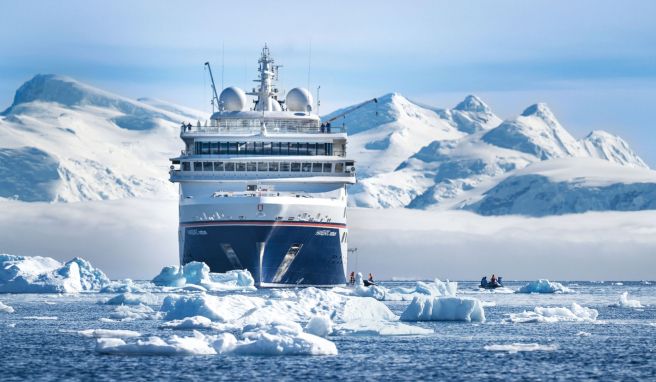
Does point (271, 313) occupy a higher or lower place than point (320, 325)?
higher

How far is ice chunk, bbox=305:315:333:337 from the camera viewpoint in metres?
54.0

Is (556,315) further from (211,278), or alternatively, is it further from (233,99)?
(233,99)

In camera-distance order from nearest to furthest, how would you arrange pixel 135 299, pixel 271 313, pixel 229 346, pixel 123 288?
pixel 229 346, pixel 271 313, pixel 135 299, pixel 123 288

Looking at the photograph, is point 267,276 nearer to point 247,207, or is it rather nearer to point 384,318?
point 247,207

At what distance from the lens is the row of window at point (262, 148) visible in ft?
350

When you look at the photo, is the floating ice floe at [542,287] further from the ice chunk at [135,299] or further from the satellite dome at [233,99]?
the ice chunk at [135,299]

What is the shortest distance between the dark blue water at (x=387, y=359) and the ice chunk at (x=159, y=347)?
0.93 feet

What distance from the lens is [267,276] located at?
10031 cm

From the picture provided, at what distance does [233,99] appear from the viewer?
4732 inches

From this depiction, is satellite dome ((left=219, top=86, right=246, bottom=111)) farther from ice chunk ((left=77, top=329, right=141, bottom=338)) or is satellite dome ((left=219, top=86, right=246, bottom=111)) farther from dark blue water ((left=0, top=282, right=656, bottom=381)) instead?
ice chunk ((left=77, top=329, right=141, bottom=338))

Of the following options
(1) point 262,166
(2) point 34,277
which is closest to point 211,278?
(1) point 262,166

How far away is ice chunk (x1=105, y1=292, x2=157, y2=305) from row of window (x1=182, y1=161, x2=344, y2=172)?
21152mm

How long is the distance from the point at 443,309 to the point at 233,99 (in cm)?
5603

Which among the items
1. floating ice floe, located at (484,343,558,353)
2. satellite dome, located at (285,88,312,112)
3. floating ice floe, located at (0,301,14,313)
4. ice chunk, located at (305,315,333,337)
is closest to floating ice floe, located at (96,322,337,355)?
ice chunk, located at (305,315,333,337)
